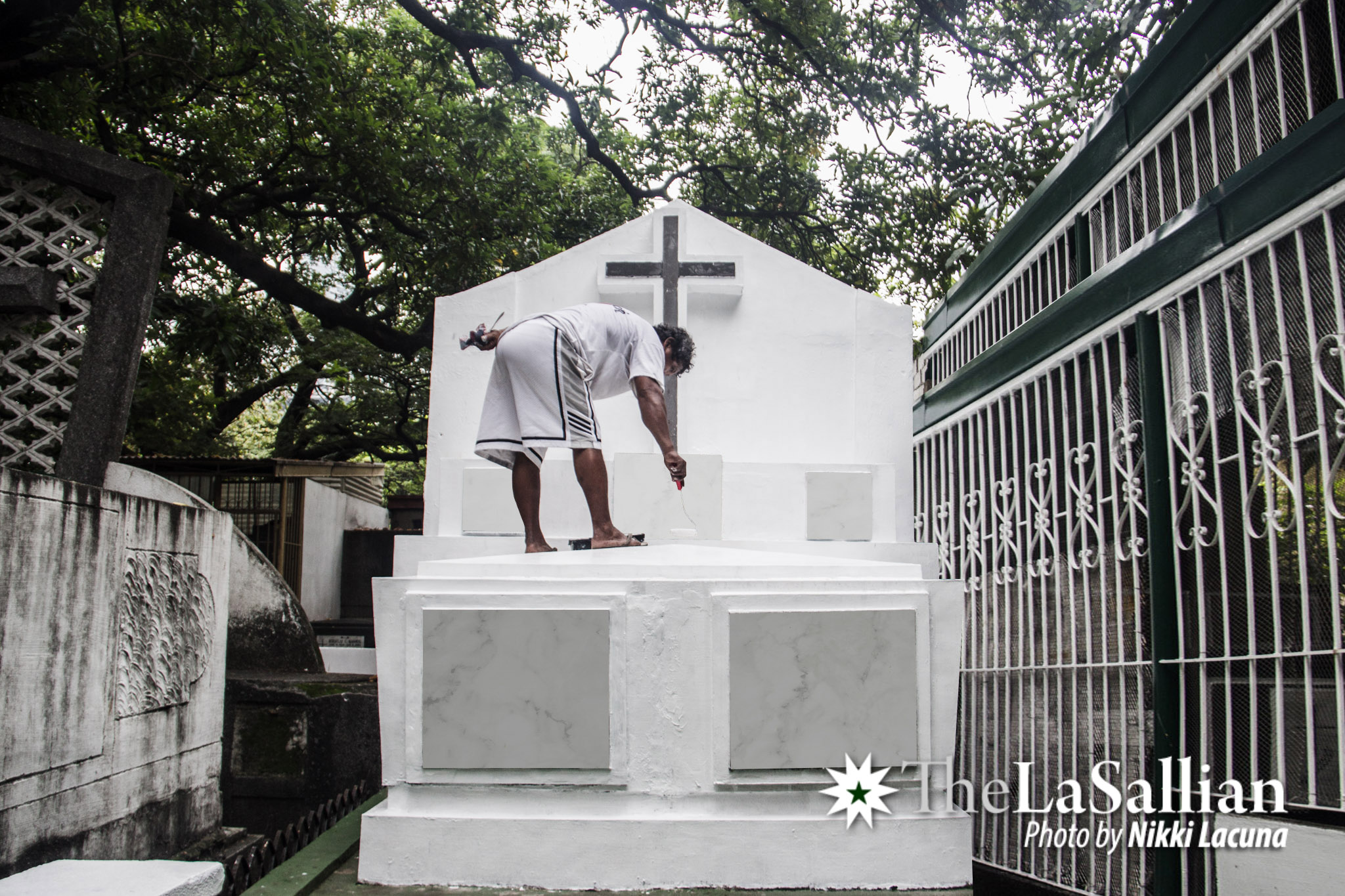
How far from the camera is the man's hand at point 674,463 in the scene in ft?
12.1

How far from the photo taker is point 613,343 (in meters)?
3.93

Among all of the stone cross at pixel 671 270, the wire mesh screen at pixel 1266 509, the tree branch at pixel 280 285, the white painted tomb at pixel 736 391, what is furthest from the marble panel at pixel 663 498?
the tree branch at pixel 280 285

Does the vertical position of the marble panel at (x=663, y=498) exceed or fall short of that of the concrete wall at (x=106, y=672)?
it exceeds it

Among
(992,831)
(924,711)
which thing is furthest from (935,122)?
(924,711)

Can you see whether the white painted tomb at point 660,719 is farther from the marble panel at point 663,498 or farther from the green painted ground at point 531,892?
the marble panel at point 663,498

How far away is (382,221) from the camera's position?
33.1ft

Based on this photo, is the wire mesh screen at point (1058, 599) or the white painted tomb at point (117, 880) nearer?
the white painted tomb at point (117, 880)

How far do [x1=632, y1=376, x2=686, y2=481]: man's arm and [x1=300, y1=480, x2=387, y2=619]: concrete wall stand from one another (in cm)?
1063

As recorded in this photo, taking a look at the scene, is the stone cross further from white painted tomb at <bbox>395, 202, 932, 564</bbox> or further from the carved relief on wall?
the carved relief on wall

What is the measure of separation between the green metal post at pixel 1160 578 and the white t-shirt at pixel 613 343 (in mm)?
1764

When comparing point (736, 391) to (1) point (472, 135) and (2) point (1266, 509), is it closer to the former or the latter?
(2) point (1266, 509)

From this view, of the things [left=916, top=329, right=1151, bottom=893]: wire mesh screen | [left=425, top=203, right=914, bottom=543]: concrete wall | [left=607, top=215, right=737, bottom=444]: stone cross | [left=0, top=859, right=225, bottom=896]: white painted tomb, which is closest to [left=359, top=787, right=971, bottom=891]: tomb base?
[left=0, top=859, right=225, bottom=896]: white painted tomb

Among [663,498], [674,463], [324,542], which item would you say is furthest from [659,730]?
[324,542]

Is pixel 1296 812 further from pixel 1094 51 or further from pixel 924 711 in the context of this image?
pixel 1094 51
